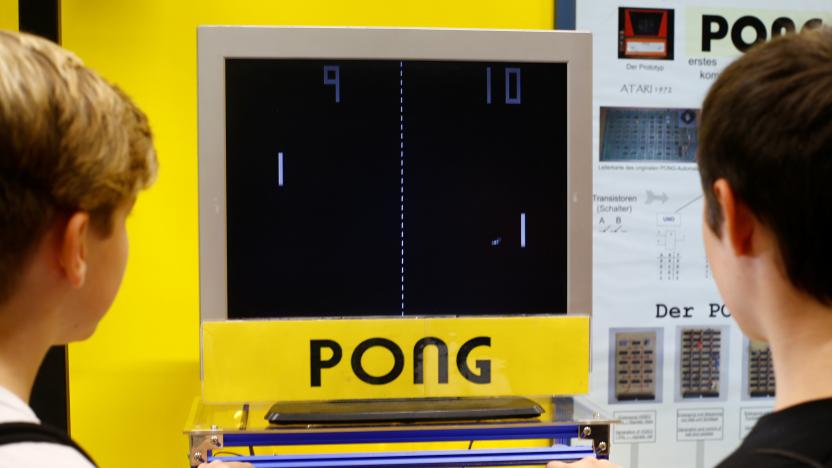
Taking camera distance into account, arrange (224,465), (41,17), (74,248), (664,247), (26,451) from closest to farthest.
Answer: (26,451), (74,248), (224,465), (41,17), (664,247)

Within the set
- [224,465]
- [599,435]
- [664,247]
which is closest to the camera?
[224,465]

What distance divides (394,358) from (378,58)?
497mm

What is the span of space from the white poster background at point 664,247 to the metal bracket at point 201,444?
102 centimetres

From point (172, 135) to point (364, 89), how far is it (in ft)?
2.02

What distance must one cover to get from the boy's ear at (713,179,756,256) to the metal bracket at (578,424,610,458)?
0.55 metres

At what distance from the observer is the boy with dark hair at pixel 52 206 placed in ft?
2.20

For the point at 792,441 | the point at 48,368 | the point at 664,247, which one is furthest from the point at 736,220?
the point at 48,368

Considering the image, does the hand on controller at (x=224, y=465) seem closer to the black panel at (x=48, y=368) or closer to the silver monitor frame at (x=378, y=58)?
the silver monitor frame at (x=378, y=58)

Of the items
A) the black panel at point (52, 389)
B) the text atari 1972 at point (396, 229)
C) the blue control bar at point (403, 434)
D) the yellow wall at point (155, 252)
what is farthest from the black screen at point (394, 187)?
the black panel at point (52, 389)

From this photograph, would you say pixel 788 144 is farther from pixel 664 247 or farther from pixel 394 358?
pixel 664 247

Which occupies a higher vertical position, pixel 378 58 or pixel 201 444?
pixel 378 58

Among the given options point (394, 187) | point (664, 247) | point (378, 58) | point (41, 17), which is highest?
point (41, 17)

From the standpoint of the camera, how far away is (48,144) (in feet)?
2.27

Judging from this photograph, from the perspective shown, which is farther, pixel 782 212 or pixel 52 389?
pixel 52 389
